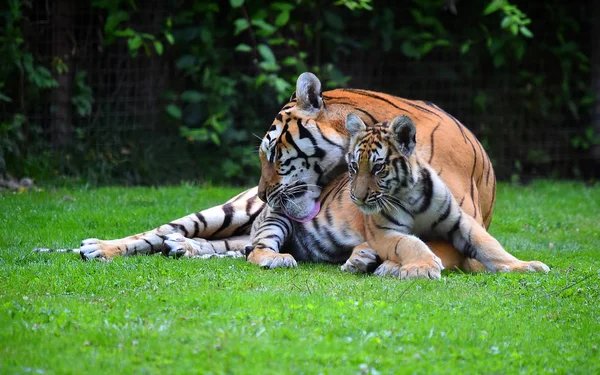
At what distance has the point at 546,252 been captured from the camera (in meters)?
7.61

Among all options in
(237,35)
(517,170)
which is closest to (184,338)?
(237,35)

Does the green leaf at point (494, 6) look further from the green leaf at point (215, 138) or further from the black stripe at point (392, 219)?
the black stripe at point (392, 219)

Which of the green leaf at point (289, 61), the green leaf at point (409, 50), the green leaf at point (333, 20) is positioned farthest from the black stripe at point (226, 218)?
the green leaf at point (409, 50)

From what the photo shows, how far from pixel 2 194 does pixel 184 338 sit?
6017mm

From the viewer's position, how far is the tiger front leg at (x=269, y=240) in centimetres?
646

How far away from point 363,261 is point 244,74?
233 inches

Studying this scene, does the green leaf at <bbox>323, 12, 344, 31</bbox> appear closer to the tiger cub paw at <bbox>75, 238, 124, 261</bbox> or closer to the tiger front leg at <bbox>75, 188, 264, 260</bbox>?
the tiger front leg at <bbox>75, 188, 264, 260</bbox>

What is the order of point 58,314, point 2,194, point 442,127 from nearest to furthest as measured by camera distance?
point 58,314
point 442,127
point 2,194

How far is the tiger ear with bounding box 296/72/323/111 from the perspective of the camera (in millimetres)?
6996

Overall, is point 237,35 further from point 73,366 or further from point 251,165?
point 73,366

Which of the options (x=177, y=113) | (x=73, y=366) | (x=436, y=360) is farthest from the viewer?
(x=177, y=113)

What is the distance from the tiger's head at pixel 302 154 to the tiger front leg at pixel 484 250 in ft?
3.86

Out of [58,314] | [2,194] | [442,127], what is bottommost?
[2,194]

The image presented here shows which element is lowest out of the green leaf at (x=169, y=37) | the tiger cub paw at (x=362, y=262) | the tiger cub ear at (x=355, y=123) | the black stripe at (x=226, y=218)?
the black stripe at (x=226, y=218)
